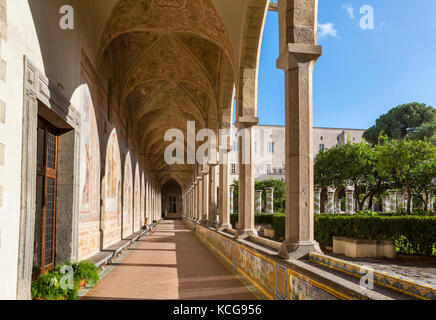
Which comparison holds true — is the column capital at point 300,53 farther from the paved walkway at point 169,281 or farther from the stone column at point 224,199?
the stone column at point 224,199

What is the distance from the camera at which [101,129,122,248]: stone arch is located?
1106 centimetres

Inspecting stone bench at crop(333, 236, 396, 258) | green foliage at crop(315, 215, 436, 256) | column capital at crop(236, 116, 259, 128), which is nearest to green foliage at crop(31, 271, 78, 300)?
column capital at crop(236, 116, 259, 128)

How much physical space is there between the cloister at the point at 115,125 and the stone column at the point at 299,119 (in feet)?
0.05

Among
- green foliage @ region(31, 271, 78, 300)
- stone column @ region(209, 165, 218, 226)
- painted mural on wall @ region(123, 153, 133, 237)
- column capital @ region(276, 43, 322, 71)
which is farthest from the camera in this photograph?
stone column @ region(209, 165, 218, 226)

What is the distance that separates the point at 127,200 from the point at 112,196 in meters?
4.24

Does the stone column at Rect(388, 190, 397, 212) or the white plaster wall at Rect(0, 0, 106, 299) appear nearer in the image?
the white plaster wall at Rect(0, 0, 106, 299)

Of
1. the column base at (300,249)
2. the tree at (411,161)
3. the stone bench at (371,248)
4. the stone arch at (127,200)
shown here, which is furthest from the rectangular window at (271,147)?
the column base at (300,249)

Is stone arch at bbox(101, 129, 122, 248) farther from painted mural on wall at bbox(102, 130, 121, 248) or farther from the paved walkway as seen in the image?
the paved walkway

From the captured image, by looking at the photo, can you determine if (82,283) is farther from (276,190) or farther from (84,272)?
(276,190)

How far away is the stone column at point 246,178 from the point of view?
9.34 metres

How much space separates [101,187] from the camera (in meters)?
10.6

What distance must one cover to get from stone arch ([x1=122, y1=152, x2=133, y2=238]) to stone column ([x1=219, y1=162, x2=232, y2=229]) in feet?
14.1

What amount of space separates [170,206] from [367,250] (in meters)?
49.0
